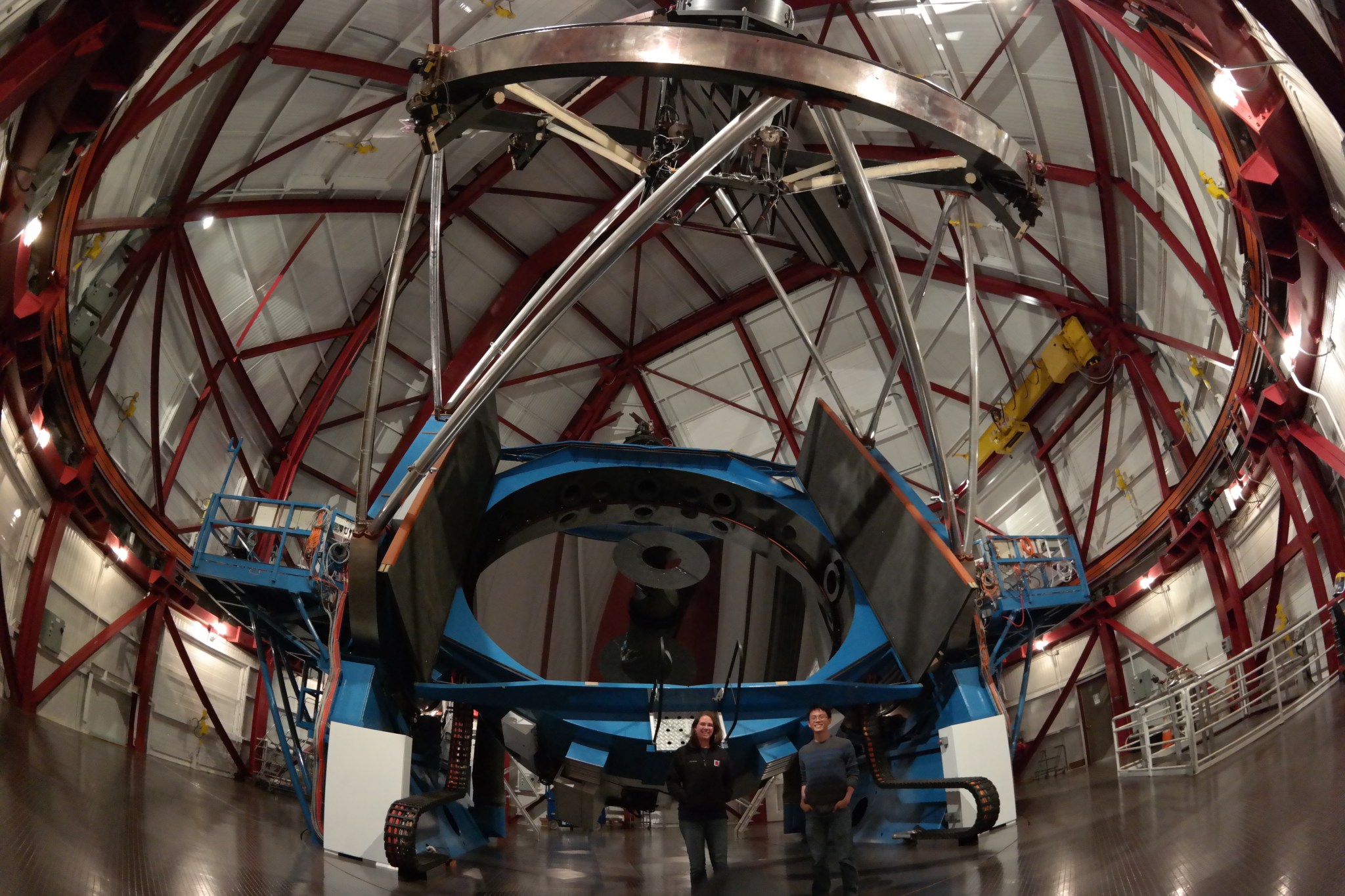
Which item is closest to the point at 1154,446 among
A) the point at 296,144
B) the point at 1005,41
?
the point at 1005,41

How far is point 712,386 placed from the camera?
80.0 ft

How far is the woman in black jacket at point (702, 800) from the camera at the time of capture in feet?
21.3

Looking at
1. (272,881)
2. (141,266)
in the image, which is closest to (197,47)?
(141,266)

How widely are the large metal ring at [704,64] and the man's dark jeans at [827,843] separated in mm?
5086

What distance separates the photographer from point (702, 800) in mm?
6543

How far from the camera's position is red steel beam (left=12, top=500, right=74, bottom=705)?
538 inches

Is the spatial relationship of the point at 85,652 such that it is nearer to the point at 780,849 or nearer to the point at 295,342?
the point at 295,342

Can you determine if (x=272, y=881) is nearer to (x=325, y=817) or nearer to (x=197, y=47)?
(x=325, y=817)

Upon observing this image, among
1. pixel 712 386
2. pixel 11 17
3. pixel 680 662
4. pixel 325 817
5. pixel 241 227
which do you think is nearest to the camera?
A: pixel 325 817

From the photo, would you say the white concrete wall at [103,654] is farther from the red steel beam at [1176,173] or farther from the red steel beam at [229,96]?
the red steel beam at [1176,173]

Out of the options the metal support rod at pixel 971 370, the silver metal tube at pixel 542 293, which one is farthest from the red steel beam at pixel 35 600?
the metal support rod at pixel 971 370

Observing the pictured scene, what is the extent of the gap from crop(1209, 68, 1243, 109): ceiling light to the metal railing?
5.91 meters

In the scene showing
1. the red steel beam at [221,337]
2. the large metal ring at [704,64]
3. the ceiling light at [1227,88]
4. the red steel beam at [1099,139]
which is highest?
the red steel beam at [1099,139]

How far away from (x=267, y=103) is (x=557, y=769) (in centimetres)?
1208
